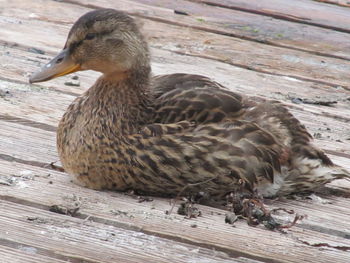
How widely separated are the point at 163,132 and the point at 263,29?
2.78 meters

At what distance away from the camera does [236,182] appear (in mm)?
3785

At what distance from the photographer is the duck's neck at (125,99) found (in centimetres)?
396

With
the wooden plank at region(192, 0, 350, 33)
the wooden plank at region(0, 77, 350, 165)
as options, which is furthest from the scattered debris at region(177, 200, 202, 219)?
the wooden plank at region(192, 0, 350, 33)

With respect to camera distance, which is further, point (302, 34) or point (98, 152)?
point (302, 34)

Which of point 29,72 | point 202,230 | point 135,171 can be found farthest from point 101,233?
point 29,72

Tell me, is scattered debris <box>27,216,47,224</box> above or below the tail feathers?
below

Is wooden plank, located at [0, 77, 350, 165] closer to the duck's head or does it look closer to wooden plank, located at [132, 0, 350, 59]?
the duck's head

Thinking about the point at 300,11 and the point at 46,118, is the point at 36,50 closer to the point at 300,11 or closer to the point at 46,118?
the point at 46,118

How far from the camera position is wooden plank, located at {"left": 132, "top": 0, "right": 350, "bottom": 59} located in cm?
620

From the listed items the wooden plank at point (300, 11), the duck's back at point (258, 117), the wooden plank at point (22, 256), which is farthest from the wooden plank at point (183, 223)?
the wooden plank at point (300, 11)

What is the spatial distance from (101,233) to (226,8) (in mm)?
3874

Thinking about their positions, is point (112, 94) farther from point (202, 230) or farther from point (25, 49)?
point (25, 49)

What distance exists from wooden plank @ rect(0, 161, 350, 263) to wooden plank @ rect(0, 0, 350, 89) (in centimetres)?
197

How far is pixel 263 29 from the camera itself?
253 inches
